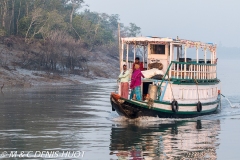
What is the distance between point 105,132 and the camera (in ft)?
62.8

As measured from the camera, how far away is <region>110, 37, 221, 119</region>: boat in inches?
869

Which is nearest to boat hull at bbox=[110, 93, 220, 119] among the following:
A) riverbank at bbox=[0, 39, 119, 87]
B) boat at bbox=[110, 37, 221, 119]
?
boat at bbox=[110, 37, 221, 119]

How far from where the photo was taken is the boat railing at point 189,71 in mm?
23000

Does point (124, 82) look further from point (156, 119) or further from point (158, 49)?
point (158, 49)

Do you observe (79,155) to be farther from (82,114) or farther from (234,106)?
(234,106)

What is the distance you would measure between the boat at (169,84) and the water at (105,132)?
0.42 meters

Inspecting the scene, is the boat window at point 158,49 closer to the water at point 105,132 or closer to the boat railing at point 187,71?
the boat railing at point 187,71

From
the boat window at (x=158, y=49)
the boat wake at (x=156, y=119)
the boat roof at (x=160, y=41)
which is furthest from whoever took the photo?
the boat window at (x=158, y=49)

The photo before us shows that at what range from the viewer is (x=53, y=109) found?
25281 millimetres

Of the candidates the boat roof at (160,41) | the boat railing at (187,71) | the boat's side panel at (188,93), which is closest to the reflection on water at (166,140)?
the boat's side panel at (188,93)

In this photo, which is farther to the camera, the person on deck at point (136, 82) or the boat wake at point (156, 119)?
the boat wake at point (156, 119)

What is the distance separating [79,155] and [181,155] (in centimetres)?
267

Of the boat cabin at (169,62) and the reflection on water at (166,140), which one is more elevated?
the boat cabin at (169,62)

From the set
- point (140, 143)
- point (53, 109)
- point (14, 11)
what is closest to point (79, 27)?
point (14, 11)
